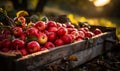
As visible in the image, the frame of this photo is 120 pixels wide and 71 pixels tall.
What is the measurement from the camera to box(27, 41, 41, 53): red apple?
3.50 meters

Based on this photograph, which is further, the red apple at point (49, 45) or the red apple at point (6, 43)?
the red apple at point (49, 45)

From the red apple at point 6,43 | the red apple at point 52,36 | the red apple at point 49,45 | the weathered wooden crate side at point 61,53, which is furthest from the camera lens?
the red apple at point 52,36

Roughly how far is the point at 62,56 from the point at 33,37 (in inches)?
18.3

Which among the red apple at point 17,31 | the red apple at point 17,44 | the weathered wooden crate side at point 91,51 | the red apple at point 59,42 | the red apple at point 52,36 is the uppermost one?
the red apple at point 17,31

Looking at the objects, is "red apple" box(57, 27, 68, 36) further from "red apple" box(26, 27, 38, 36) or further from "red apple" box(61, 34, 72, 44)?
"red apple" box(26, 27, 38, 36)

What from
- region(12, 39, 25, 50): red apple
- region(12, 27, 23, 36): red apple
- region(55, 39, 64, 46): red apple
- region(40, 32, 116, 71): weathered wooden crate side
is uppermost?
region(12, 27, 23, 36): red apple

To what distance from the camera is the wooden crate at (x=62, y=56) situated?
2934 millimetres

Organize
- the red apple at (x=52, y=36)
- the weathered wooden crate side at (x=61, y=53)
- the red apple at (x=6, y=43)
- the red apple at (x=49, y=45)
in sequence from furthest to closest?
the red apple at (x=52, y=36)
the red apple at (x=49, y=45)
the red apple at (x=6, y=43)
the weathered wooden crate side at (x=61, y=53)

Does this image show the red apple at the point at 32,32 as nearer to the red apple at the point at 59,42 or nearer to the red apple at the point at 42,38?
the red apple at the point at 42,38

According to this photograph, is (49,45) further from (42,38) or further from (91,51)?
(91,51)

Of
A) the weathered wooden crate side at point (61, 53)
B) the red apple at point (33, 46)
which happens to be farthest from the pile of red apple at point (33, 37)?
the weathered wooden crate side at point (61, 53)

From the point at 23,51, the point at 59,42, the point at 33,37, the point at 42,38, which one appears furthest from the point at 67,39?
the point at 23,51

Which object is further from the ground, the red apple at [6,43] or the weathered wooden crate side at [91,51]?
the red apple at [6,43]

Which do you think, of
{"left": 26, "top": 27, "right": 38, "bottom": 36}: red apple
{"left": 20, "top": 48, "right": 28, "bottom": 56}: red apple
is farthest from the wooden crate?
{"left": 26, "top": 27, "right": 38, "bottom": 36}: red apple
